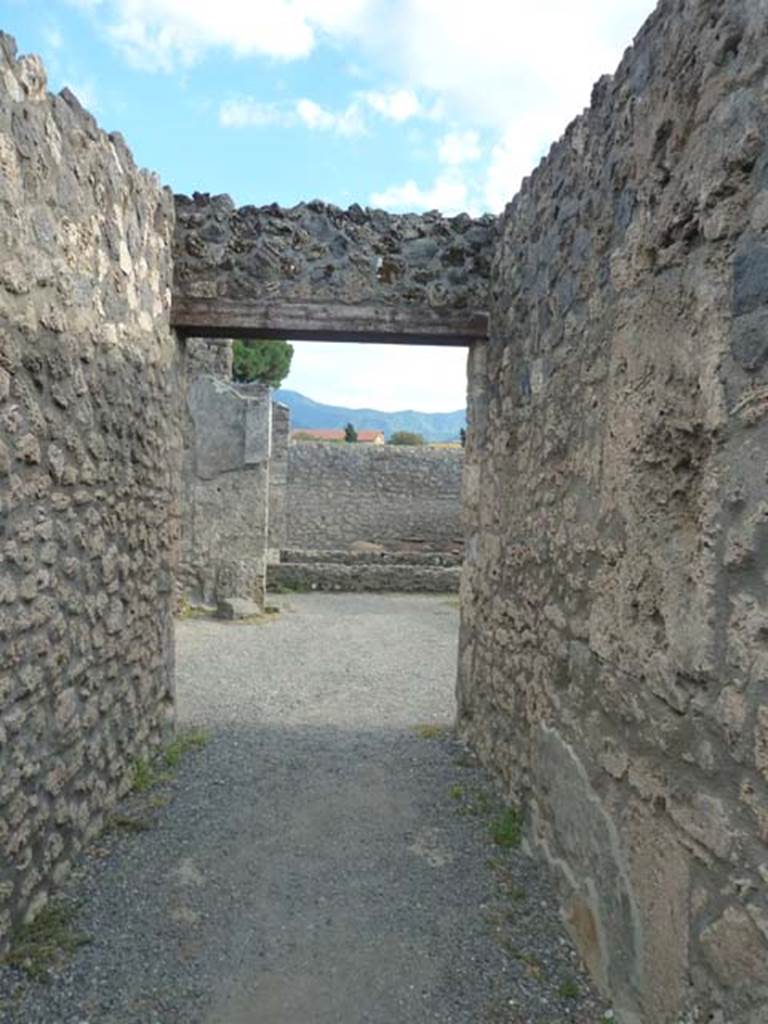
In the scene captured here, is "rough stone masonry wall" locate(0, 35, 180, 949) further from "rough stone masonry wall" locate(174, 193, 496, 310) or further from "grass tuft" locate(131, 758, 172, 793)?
"rough stone masonry wall" locate(174, 193, 496, 310)

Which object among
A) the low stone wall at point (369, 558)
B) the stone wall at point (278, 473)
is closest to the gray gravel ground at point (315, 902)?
the low stone wall at point (369, 558)

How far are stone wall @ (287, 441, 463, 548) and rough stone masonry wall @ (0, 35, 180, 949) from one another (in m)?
13.7

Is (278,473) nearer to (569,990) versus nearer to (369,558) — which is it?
(369,558)

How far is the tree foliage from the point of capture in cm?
2888

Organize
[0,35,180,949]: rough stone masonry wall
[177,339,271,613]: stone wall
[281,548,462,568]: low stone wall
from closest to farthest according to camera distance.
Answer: [0,35,180,949]: rough stone masonry wall, [177,339,271,613]: stone wall, [281,548,462,568]: low stone wall

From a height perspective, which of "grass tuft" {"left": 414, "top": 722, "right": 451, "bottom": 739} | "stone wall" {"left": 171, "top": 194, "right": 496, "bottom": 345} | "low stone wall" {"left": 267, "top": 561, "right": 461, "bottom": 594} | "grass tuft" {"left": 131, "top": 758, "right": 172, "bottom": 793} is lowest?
"low stone wall" {"left": 267, "top": 561, "right": 461, "bottom": 594}

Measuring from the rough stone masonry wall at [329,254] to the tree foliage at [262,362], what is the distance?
78.7ft

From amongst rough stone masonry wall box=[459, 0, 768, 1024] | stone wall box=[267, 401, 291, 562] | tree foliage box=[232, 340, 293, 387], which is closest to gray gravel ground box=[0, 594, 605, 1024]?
rough stone masonry wall box=[459, 0, 768, 1024]

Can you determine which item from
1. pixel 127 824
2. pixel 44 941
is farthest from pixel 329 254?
pixel 44 941

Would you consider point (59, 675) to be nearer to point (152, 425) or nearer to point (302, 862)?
point (302, 862)

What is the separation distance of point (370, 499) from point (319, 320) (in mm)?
13417

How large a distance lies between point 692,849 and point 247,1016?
1487 millimetres

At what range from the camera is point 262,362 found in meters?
29.6

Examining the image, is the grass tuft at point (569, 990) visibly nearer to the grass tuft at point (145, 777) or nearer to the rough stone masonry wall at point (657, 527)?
the rough stone masonry wall at point (657, 527)
